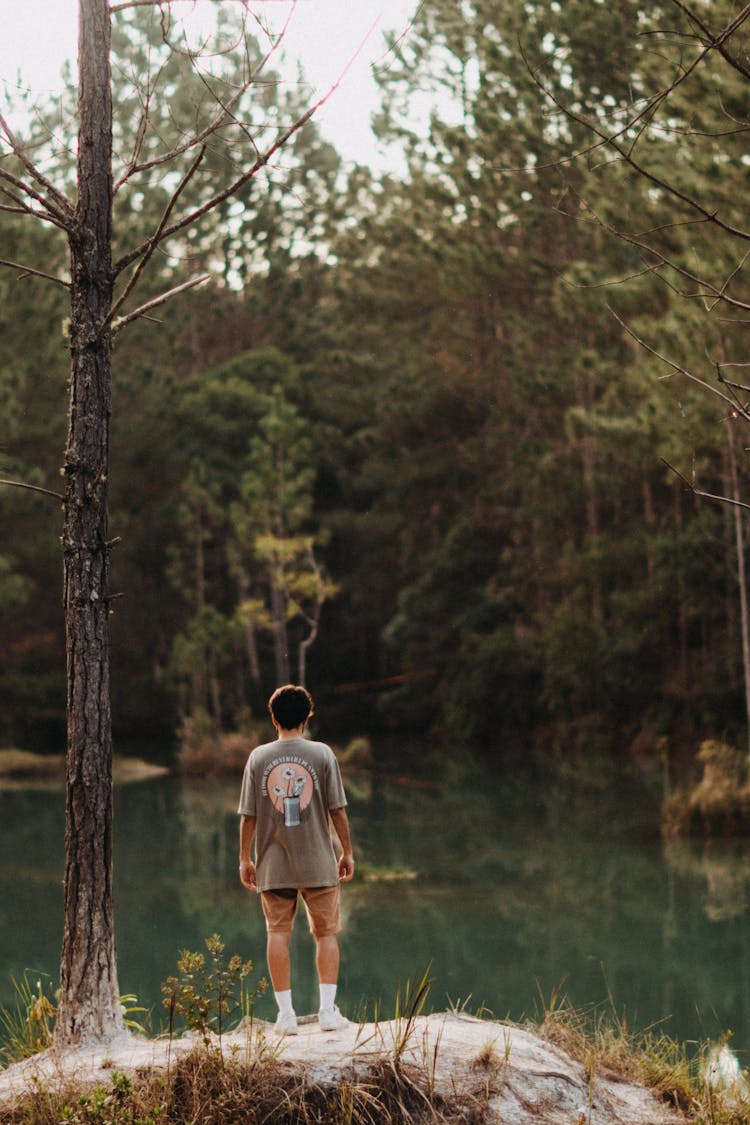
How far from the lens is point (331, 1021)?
445cm

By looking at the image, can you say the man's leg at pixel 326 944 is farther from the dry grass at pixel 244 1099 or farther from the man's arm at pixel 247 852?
the dry grass at pixel 244 1099

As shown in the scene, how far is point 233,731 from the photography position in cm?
2622

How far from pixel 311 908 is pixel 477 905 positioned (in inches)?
304

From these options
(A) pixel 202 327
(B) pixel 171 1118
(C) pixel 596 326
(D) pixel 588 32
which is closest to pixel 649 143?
(D) pixel 588 32

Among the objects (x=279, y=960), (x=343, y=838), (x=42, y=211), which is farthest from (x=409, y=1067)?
(x=42, y=211)

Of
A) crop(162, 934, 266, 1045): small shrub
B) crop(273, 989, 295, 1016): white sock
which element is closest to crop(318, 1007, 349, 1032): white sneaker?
crop(273, 989, 295, 1016): white sock

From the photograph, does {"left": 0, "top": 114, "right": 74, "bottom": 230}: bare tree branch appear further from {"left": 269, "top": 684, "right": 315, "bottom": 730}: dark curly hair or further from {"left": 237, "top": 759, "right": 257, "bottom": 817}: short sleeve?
{"left": 237, "top": 759, "right": 257, "bottom": 817}: short sleeve

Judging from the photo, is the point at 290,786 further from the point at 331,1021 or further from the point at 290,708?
the point at 331,1021

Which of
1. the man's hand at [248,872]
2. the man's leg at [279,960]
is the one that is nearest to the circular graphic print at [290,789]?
the man's hand at [248,872]

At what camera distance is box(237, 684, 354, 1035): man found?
4.45 metres

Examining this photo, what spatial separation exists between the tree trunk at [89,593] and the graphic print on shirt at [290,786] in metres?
0.63

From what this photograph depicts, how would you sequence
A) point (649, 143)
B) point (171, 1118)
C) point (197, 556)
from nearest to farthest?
point (171, 1118) < point (649, 143) < point (197, 556)

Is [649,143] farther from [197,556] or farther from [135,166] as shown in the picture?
[197,556]

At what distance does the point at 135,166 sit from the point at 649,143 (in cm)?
1081
